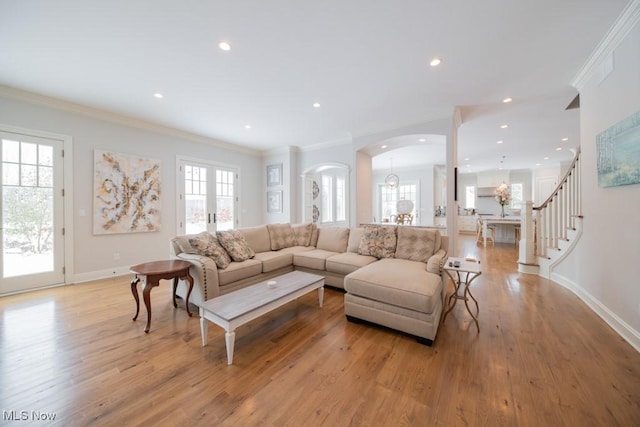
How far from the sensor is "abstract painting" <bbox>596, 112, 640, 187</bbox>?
6.59ft

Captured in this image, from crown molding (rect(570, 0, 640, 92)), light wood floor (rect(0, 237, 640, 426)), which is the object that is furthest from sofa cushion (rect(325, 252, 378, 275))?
crown molding (rect(570, 0, 640, 92))

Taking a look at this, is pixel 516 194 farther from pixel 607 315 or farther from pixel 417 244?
pixel 417 244

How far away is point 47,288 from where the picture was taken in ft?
11.4

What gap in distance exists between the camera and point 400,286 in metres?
2.19

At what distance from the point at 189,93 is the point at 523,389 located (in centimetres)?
476

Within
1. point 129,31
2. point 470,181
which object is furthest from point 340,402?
point 470,181

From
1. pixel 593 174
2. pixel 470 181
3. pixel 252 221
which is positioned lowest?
pixel 252 221

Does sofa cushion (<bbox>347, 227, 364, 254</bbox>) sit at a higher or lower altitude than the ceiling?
lower

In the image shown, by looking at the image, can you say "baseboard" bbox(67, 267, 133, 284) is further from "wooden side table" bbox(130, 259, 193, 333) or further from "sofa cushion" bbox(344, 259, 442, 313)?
"sofa cushion" bbox(344, 259, 442, 313)

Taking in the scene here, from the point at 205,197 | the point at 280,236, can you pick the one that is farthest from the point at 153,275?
the point at 205,197

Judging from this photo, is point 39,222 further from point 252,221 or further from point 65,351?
point 252,221

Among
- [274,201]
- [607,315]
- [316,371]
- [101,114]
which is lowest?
[316,371]

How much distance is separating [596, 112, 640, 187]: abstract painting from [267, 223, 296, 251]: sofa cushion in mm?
4115

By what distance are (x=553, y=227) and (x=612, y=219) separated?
2010mm
